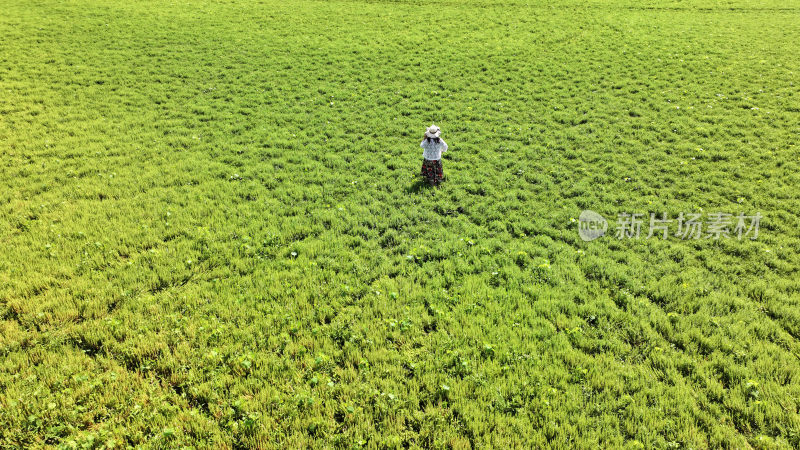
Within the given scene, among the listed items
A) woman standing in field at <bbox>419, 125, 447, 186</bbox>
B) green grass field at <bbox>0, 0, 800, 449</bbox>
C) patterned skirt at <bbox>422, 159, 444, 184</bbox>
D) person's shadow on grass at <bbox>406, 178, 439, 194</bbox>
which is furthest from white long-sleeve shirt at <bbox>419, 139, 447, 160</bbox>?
green grass field at <bbox>0, 0, 800, 449</bbox>

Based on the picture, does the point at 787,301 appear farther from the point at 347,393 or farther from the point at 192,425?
the point at 192,425

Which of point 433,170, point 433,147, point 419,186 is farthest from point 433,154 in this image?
point 419,186

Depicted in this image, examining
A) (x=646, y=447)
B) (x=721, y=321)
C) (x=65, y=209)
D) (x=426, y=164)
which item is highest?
(x=426, y=164)

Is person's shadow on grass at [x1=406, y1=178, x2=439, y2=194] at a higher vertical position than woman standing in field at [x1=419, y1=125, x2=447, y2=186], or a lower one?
lower

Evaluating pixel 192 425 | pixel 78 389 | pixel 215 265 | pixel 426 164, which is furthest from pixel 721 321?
pixel 78 389

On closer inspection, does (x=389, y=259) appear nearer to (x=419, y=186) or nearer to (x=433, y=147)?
(x=419, y=186)

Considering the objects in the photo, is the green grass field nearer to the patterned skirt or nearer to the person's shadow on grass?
the person's shadow on grass
